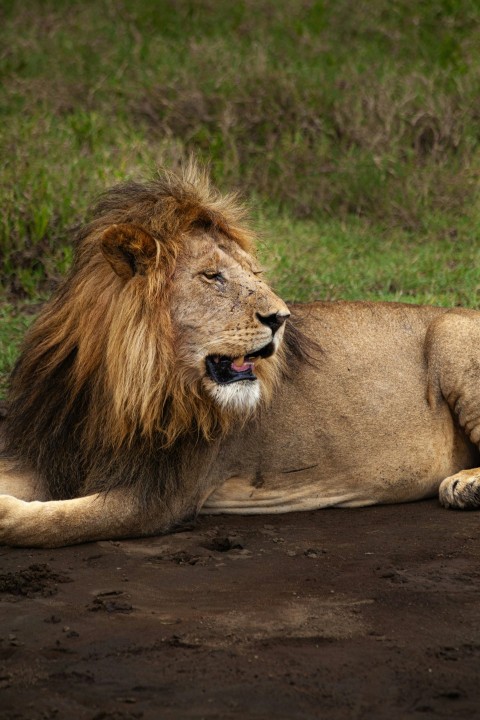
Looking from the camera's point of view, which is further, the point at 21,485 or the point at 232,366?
the point at 21,485

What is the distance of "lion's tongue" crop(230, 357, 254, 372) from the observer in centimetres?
386

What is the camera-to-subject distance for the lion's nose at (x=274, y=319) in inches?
150

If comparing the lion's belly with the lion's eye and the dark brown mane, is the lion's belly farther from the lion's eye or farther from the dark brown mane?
the lion's eye

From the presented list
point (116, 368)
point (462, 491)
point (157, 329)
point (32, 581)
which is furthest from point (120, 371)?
point (462, 491)

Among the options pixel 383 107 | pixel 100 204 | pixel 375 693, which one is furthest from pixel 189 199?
pixel 383 107

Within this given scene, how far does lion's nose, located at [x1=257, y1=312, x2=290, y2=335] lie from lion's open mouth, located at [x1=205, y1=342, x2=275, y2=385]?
55 mm

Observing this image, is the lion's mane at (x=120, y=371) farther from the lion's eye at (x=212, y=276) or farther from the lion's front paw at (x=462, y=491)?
the lion's front paw at (x=462, y=491)

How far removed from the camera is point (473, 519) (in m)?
4.34

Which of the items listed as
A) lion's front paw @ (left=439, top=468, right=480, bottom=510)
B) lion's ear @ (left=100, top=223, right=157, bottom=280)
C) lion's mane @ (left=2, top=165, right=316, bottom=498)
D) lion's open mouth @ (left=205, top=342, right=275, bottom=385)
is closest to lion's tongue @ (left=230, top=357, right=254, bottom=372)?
lion's open mouth @ (left=205, top=342, right=275, bottom=385)

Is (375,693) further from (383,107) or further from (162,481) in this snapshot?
(383,107)

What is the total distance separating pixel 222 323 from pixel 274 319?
17cm

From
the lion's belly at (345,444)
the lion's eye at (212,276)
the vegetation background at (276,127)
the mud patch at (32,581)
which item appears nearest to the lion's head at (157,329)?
the lion's eye at (212,276)

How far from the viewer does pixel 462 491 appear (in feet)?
14.6

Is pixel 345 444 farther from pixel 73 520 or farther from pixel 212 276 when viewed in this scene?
pixel 73 520
